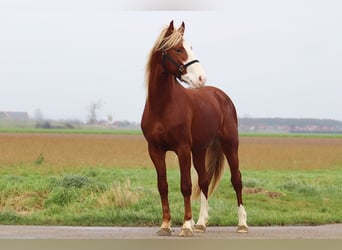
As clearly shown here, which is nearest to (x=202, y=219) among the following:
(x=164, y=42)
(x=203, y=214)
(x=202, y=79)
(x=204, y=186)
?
(x=203, y=214)

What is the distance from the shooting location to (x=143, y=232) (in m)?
8.55

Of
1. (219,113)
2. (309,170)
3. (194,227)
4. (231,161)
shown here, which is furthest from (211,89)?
(309,170)

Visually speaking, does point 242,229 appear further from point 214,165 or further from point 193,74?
point 193,74

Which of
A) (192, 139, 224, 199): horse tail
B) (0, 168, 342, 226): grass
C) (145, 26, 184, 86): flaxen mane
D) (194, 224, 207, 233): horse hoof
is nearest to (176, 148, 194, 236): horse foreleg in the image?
(194, 224, 207, 233): horse hoof

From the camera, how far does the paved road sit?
8.02 meters

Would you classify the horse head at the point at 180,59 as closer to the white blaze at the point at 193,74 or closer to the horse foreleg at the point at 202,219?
the white blaze at the point at 193,74

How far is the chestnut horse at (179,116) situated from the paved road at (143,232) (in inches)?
10.8

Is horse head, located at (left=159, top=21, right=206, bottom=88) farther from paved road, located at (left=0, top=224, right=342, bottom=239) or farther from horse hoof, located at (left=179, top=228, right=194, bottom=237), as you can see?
paved road, located at (left=0, top=224, right=342, bottom=239)

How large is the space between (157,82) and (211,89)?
1.40m

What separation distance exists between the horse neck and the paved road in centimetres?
162

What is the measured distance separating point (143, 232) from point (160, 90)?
6.55 ft

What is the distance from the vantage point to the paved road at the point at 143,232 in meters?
8.02

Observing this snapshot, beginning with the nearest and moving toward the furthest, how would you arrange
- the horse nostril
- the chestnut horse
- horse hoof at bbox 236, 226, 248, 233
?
the horse nostril, the chestnut horse, horse hoof at bbox 236, 226, 248, 233

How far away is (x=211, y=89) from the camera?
906 centimetres
